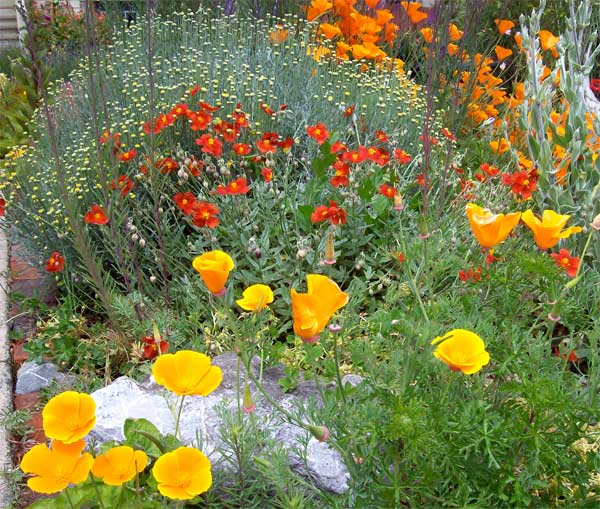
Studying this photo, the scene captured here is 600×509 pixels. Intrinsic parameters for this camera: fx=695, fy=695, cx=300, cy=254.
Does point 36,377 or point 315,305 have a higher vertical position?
point 315,305

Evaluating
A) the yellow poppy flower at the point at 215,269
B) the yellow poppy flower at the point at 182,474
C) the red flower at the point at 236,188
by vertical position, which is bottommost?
the red flower at the point at 236,188

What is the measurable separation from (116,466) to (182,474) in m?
0.16

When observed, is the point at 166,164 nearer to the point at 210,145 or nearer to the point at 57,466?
the point at 210,145

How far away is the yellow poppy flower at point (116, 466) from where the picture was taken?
4.96ft

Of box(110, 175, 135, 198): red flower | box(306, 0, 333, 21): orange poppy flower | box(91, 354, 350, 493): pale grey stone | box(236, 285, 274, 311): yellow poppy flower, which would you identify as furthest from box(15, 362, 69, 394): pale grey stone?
Answer: box(306, 0, 333, 21): orange poppy flower

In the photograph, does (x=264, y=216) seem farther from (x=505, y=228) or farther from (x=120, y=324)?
(x=505, y=228)

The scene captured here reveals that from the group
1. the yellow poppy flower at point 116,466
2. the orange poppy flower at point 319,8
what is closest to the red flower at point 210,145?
the yellow poppy flower at point 116,466

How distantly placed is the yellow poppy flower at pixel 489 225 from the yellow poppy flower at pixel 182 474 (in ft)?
2.63

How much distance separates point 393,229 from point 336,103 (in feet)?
3.68

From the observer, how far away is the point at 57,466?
150 centimetres

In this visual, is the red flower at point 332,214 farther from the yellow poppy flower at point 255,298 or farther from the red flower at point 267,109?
the yellow poppy flower at point 255,298

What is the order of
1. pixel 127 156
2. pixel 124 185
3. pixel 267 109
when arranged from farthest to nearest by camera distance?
1. pixel 267 109
2. pixel 127 156
3. pixel 124 185

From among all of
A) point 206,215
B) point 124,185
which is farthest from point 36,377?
point 206,215

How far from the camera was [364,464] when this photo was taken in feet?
5.21
